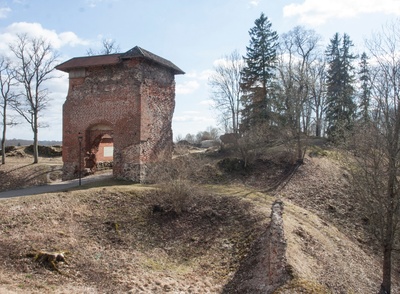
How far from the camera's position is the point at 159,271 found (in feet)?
32.3

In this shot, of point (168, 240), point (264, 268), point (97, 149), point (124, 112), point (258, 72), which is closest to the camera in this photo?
point (264, 268)

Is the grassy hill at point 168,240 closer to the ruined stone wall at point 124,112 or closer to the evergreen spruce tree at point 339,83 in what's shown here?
the ruined stone wall at point 124,112

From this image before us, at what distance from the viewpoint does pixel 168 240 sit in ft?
39.5

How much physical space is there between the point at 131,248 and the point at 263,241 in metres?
4.22

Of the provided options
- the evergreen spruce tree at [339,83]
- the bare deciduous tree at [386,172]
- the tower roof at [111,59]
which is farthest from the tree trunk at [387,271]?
the evergreen spruce tree at [339,83]

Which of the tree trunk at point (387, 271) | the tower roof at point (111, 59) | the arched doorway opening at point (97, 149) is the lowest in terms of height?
the tree trunk at point (387, 271)

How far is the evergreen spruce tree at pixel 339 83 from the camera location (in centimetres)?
3173

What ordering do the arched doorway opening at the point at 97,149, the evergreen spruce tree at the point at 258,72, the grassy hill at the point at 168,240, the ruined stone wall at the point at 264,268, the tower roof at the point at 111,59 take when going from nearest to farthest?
1. the ruined stone wall at the point at 264,268
2. the grassy hill at the point at 168,240
3. the tower roof at the point at 111,59
4. the arched doorway opening at the point at 97,149
5. the evergreen spruce tree at the point at 258,72

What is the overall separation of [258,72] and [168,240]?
2274 centimetres

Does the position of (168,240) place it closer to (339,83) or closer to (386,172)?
(386,172)

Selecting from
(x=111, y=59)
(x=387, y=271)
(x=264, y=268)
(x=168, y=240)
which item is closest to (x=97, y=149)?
(x=111, y=59)

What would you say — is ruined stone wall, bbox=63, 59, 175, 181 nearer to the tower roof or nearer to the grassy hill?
the tower roof

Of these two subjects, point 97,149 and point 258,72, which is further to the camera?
point 258,72

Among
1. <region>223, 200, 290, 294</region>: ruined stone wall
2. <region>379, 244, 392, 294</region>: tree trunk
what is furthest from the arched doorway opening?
<region>379, 244, 392, 294</region>: tree trunk
